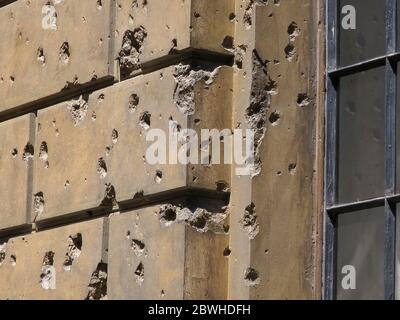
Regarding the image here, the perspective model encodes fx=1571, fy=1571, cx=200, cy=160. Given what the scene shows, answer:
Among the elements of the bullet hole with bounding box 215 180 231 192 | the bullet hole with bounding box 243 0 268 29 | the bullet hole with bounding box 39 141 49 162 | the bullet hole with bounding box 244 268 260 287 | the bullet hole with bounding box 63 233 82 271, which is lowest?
the bullet hole with bounding box 244 268 260 287

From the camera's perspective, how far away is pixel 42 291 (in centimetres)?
643

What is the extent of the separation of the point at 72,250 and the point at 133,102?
2.25 feet

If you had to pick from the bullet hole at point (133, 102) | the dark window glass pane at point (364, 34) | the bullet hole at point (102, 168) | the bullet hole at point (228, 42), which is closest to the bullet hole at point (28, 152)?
the bullet hole at point (102, 168)

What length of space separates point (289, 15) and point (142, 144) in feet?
2.41

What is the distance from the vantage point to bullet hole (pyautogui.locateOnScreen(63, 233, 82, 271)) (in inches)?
247

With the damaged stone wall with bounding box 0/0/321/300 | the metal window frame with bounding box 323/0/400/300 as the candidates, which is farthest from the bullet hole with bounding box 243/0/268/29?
the metal window frame with bounding box 323/0/400/300

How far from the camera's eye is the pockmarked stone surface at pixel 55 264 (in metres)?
6.15

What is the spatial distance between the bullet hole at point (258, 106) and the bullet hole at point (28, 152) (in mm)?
1293

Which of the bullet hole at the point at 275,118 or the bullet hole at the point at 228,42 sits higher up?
the bullet hole at the point at 228,42

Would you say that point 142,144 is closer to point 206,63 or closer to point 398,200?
point 206,63

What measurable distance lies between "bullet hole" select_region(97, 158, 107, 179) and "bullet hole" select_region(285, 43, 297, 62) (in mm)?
866

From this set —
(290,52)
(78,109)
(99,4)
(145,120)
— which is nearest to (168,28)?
(145,120)

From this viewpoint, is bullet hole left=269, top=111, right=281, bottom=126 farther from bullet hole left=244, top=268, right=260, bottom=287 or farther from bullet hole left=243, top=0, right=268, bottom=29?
bullet hole left=244, top=268, right=260, bottom=287

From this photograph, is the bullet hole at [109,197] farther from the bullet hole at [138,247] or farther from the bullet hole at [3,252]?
the bullet hole at [3,252]
